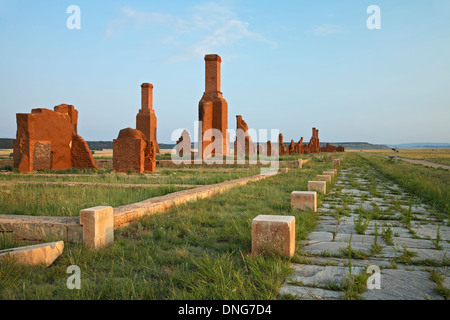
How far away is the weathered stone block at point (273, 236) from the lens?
3.40m

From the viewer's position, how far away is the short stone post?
12.3 feet

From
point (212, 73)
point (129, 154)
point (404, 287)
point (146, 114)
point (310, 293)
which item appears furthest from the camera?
point (146, 114)

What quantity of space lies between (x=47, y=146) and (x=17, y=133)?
1425mm

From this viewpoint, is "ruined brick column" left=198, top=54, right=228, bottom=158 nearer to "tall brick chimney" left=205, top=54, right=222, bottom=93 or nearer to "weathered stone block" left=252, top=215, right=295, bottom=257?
"tall brick chimney" left=205, top=54, right=222, bottom=93

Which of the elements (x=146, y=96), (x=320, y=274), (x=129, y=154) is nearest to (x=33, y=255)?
(x=320, y=274)

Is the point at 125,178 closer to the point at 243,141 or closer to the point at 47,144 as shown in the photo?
the point at 47,144

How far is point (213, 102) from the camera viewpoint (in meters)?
26.7

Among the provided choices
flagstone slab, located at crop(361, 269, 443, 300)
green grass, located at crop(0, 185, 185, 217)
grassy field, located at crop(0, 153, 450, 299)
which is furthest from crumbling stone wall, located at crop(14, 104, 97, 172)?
flagstone slab, located at crop(361, 269, 443, 300)

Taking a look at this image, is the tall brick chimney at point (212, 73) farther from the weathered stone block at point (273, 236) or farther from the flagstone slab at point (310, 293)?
the flagstone slab at point (310, 293)

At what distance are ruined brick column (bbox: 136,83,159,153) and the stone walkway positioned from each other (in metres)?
31.9

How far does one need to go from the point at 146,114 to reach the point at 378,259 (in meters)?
34.6
